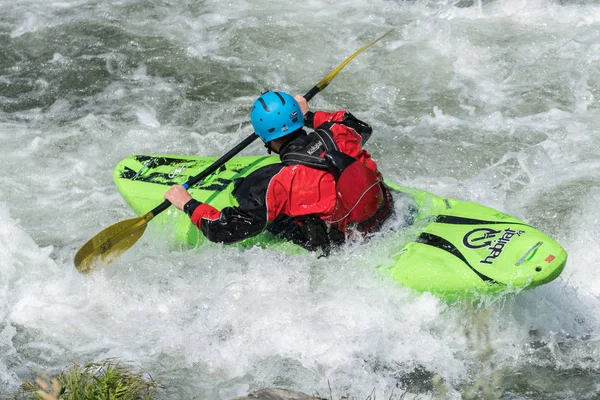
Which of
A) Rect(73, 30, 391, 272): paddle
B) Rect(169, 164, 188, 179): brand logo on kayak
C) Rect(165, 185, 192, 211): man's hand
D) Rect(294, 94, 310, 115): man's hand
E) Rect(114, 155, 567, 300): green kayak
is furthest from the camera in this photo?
Rect(169, 164, 188, 179): brand logo on kayak

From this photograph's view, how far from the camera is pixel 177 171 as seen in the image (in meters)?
6.11

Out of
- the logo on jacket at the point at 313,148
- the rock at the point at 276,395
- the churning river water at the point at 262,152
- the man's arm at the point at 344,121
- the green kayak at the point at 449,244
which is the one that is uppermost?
the logo on jacket at the point at 313,148

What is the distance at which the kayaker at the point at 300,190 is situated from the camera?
4.69 metres

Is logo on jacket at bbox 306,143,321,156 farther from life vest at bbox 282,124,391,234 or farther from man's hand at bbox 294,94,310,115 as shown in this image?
man's hand at bbox 294,94,310,115

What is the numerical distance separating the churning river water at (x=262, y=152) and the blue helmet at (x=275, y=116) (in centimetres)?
86

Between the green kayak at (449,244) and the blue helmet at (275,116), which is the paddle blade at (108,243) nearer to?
the green kayak at (449,244)

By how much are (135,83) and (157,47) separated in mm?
744

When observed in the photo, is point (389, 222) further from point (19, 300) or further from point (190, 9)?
point (190, 9)

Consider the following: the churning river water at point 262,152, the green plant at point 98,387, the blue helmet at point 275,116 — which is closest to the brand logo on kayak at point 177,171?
the churning river water at point 262,152

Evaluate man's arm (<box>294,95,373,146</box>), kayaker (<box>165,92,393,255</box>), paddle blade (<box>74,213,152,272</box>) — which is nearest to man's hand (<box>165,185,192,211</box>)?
kayaker (<box>165,92,393,255</box>)

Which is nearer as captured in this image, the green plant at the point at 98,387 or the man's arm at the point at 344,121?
the green plant at the point at 98,387

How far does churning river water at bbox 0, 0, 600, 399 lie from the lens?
190 inches

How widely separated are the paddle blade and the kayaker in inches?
21.7

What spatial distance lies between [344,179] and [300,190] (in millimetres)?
265
